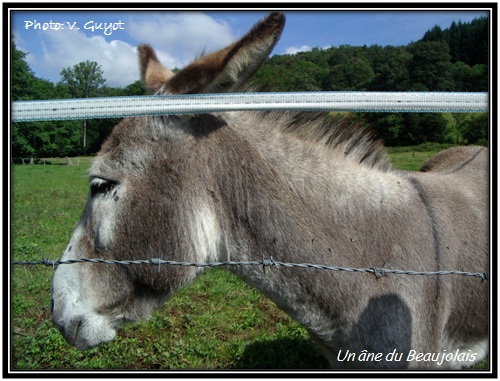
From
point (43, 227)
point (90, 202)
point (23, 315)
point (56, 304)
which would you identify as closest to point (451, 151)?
point (90, 202)

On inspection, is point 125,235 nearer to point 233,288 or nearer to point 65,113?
point 65,113

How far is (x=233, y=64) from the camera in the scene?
6.14 ft

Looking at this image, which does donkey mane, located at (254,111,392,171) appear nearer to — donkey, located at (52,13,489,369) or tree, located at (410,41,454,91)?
donkey, located at (52,13,489,369)

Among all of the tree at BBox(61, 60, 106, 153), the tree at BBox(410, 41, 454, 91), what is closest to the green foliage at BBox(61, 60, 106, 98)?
the tree at BBox(61, 60, 106, 153)

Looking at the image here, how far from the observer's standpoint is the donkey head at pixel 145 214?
201 cm

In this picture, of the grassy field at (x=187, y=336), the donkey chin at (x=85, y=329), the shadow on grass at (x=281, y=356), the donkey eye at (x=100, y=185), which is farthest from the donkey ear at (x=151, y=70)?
the shadow on grass at (x=281, y=356)

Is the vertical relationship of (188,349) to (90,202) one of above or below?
below

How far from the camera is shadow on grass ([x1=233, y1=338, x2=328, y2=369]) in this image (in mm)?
3955

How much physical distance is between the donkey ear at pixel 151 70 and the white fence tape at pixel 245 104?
0.49 metres

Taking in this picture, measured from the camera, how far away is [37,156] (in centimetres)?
4428

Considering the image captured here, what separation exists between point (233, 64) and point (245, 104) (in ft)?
0.69

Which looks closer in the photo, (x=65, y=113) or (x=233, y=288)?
(x=65, y=113)

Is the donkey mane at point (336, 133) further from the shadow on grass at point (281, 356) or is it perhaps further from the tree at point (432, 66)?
the tree at point (432, 66)

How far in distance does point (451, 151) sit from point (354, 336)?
329 cm
